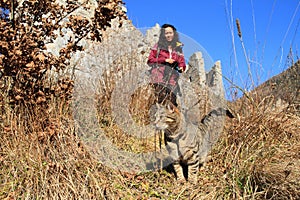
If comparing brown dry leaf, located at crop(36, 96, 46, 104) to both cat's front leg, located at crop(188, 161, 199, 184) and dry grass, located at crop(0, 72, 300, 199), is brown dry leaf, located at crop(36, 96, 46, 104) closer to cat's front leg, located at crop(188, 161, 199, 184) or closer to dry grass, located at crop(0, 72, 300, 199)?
dry grass, located at crop(0, 72, 300, 199)

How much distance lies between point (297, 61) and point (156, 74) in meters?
1.61

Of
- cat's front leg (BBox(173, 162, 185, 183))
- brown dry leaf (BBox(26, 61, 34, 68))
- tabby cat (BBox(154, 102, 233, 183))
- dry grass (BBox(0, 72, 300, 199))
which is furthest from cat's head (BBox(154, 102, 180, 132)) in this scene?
brown dry leaf (BBox(26, 61, 34, 68))

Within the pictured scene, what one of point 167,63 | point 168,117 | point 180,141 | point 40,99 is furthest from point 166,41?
point 40,99

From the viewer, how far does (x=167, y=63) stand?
3828 millimetres

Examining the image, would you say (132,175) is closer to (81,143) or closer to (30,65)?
(81,143)

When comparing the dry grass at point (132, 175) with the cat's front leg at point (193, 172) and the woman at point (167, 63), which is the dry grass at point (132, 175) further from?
the woman at point (167, 63)

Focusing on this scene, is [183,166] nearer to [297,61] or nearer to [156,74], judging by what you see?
[156,74]

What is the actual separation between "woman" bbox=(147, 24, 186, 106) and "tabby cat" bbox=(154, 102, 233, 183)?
820 millimetres

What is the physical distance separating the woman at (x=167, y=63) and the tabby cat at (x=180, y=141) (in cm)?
82

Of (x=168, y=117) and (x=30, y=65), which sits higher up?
(x=30, y=65)

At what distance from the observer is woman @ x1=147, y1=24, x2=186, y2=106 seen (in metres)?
3.65

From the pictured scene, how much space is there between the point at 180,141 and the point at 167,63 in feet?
4.60

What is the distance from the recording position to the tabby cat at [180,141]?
2650mm

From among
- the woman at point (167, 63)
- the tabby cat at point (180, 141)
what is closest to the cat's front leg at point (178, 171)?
the tabby cat at point (180, 141)
